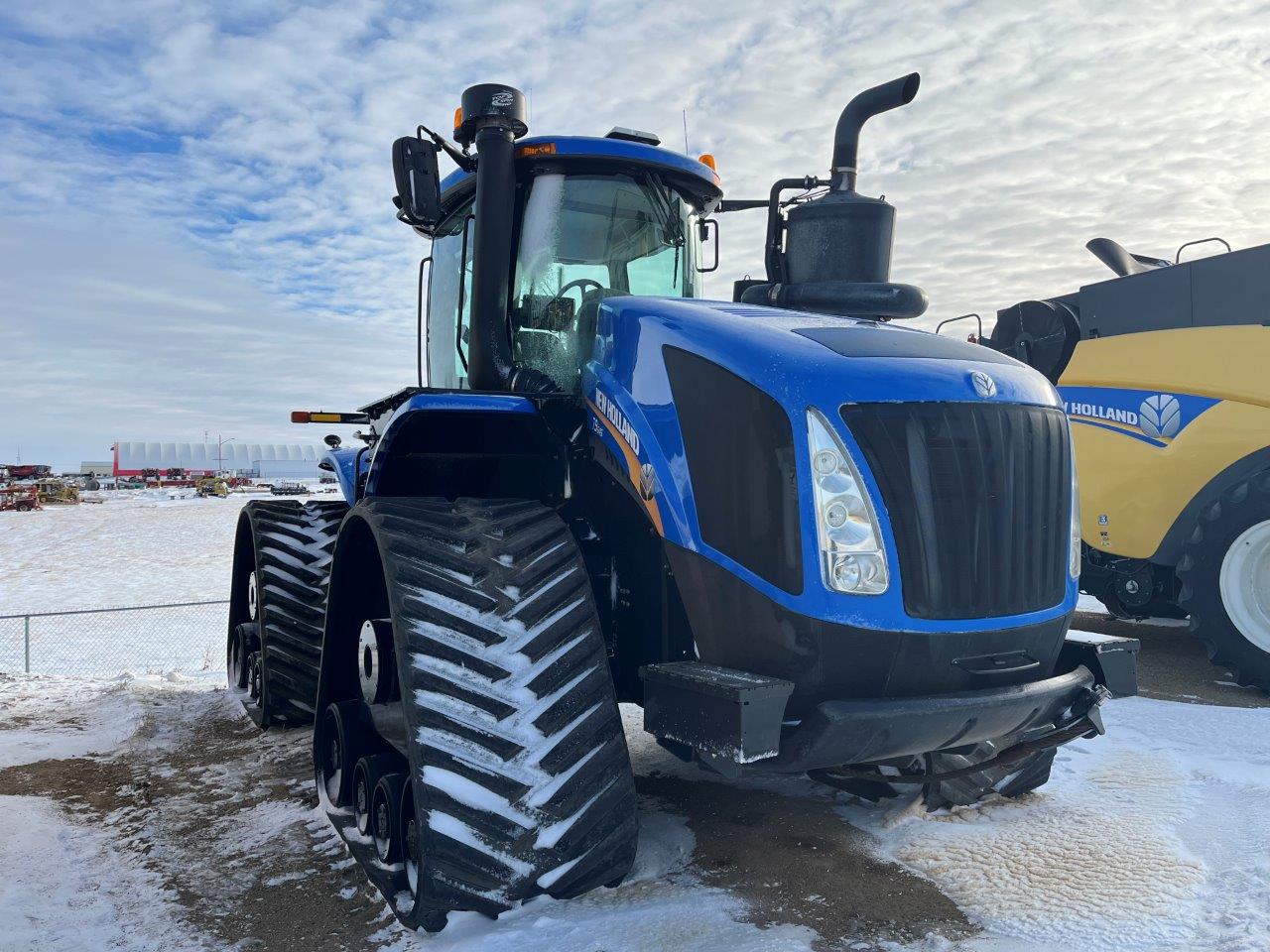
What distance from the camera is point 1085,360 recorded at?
293 inches

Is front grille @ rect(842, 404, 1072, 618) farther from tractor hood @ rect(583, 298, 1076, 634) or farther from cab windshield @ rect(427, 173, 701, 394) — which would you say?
cab windshield @ rect(427, 173, 701, 394)

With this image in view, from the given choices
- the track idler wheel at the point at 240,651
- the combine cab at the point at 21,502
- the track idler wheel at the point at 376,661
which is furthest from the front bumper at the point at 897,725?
the combine cab at the point at 21,502

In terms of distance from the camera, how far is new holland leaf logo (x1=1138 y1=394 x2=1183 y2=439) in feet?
22.1

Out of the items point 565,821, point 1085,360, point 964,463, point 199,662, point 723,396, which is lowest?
point 199,662

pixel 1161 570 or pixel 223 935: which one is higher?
pixel 1161 570

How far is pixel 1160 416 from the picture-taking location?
682cm

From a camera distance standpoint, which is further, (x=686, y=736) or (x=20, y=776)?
(x=20, y=776)

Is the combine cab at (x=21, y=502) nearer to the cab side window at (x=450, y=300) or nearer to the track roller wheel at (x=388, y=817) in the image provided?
the cab side window at (x=450, y=300)

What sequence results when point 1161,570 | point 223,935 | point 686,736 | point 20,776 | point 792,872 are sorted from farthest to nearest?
1. point 1161,570
2. point 20,776
3. point 792,872
4. point 223,935
5. point 686,736

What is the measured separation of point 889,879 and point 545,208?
2.85m

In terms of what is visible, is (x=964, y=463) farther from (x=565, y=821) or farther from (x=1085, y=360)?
(x=1085, y=360)

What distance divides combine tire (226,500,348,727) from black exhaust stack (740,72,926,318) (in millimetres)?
3054

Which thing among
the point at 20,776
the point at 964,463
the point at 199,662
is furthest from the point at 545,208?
the point at 199,662

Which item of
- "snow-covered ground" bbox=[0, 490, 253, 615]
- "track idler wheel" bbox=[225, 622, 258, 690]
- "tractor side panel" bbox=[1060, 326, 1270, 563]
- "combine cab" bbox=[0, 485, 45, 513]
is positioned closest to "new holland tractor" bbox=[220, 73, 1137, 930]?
"track idler wheel" bbox=[225, 622, 258, 690]
